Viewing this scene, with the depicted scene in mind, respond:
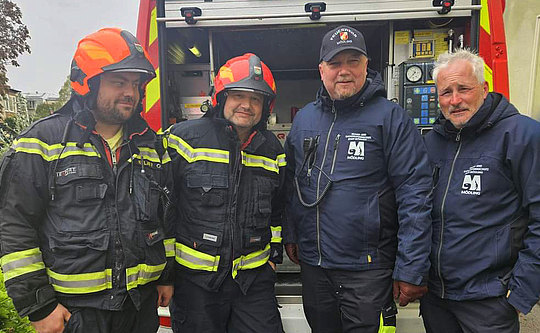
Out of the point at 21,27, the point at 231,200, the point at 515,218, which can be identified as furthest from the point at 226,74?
the point at 21,27

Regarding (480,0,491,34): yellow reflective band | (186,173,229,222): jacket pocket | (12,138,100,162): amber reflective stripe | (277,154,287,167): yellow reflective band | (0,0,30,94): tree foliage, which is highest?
(0,0,30,94): tree foliage

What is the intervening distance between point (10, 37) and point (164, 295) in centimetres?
1338

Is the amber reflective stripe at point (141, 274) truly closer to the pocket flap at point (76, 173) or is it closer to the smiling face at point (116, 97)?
the pocket flap at point (76, 173)

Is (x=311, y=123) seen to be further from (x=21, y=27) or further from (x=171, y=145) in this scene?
(x=21, y=27)

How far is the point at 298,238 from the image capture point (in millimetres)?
2035

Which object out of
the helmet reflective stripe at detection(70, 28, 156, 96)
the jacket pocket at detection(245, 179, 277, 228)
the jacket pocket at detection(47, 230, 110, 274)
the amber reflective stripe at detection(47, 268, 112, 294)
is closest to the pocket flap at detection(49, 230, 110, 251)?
the jacket pocket at detection(47, 230, 110, 274)

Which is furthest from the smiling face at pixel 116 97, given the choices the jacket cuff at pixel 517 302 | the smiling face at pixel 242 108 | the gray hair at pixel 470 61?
the jacket cuff at pixel 517 302

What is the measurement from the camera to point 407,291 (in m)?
1.71

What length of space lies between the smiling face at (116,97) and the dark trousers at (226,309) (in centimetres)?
88

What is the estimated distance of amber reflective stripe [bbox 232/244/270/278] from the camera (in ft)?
6.24

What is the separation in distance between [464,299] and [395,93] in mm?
1462

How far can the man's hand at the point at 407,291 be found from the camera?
1.70 meters

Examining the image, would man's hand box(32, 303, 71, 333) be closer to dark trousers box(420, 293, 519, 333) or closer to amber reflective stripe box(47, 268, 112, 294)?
amber reflective stripe box(47, 268, 112, 294)

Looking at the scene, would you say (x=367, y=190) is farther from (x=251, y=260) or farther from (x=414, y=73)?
(x=414, y=73)
